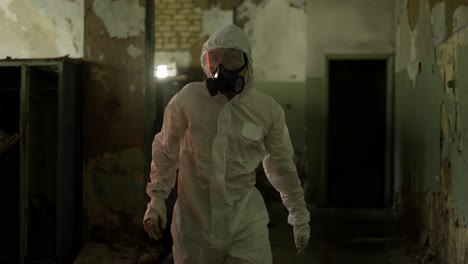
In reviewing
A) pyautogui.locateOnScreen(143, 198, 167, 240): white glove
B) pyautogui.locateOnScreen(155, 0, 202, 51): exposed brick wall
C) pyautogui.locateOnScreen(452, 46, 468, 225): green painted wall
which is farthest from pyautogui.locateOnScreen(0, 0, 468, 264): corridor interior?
pyautogui.locateOnScreen(155, 0, 202, 51): exposed brick wall

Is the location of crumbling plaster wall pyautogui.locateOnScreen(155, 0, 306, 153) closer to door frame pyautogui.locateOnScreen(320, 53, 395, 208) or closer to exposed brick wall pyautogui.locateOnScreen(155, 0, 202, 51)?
exposed brick wall pyautogui.locateOnScreen(155, 0, 202, 51)

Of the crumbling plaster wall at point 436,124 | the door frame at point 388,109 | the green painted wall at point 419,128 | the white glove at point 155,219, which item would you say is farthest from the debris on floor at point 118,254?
the door frame at point 388,109

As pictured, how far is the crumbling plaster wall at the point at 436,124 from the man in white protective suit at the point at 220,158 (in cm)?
181

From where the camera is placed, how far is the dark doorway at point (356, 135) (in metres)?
7.61

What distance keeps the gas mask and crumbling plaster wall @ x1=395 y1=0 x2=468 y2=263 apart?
6.48ft

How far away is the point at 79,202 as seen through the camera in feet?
13.8

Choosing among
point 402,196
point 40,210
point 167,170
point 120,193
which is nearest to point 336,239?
point 402,196

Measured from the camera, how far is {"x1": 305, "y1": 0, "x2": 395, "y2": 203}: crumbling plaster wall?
7.10 meters

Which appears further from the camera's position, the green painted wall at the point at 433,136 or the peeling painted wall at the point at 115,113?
the peeling painted wall at the point at 115,113

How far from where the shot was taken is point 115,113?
412 centimetres

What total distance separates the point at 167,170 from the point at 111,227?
77.0 inches

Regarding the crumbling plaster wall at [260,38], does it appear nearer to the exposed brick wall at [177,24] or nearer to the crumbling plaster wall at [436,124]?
the exposed brick wall at [177,24]

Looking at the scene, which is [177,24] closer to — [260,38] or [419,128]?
[260,38]

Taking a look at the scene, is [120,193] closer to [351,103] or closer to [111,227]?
[111,227]
